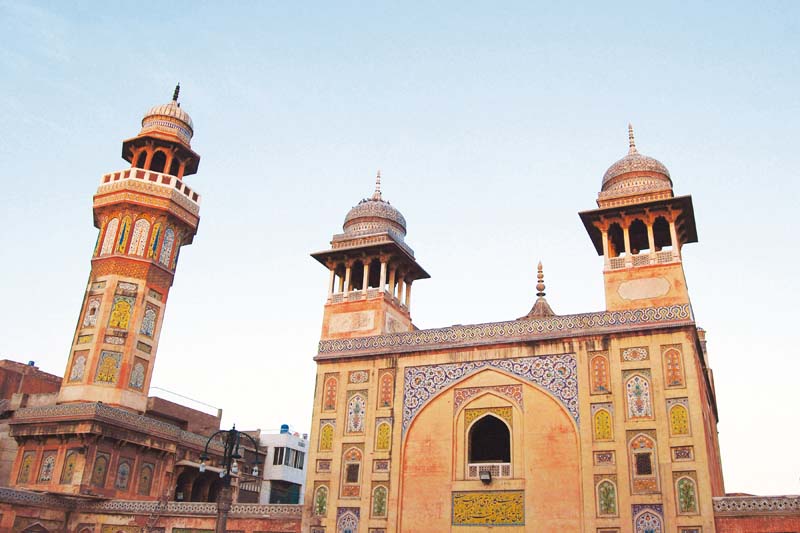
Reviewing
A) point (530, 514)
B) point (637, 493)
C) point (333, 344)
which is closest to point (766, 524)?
point (637, 493)

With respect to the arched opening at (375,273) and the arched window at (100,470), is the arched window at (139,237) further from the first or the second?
the arched opening at (375,273)

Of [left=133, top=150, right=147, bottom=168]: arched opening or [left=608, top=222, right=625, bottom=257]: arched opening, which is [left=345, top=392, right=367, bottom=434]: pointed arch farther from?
[left=133, top=150, right=147, bottom=168]: arched opening

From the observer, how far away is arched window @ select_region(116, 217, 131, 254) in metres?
24.1

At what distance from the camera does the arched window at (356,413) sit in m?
18.8

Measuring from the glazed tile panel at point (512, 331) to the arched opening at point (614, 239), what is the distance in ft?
7.61

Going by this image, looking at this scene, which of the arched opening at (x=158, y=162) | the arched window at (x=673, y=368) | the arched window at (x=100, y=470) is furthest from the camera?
the arched opening at (x=158, y=162)

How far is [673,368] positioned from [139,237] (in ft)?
57.1

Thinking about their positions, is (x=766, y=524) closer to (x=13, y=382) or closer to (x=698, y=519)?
(x=698, y=519)

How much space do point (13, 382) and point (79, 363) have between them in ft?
28.5

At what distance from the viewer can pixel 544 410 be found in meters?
17.1

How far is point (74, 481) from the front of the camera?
20.3 meters

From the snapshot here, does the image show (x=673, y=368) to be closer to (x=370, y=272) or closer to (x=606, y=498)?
(x=606, y=498)

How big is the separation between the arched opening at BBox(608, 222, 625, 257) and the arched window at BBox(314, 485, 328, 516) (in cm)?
954

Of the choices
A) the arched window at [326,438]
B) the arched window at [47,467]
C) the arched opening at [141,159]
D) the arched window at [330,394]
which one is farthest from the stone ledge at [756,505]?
the arched opening at [141,159]
